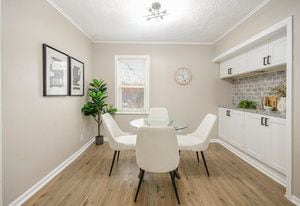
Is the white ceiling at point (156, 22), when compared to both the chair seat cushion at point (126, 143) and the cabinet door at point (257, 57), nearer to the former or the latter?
the cabinet door at point (257, 57)

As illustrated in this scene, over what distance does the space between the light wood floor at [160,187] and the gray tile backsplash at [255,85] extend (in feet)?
4.67

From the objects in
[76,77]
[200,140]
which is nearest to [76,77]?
[76,77]

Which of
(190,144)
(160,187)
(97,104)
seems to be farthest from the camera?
(97,104)

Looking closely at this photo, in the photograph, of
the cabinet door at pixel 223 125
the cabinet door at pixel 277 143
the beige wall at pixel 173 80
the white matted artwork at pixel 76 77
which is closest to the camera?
the cabinet door at pixel 277 143

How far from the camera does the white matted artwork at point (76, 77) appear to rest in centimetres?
307

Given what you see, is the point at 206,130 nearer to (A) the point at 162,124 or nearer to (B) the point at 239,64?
(A) the point at 162,124

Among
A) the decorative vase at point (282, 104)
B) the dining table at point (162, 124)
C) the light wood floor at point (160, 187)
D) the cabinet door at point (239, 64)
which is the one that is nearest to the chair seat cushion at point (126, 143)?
the dining table at point (162, 124)

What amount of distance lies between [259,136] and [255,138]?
0.39ft

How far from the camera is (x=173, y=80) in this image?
437 centimetres

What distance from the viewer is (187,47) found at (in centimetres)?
435

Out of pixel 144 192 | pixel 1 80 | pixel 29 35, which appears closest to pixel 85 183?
pixel 144 192

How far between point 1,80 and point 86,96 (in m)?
2.35

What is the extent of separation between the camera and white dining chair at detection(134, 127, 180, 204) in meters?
1.75

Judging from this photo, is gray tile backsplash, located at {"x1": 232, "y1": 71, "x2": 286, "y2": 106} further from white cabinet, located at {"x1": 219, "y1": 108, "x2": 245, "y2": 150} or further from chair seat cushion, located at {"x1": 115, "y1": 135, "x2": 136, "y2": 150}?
chair seat cushion, located at {"x1": 115, "y1": 135, "x2": 136, "y2": 150}
